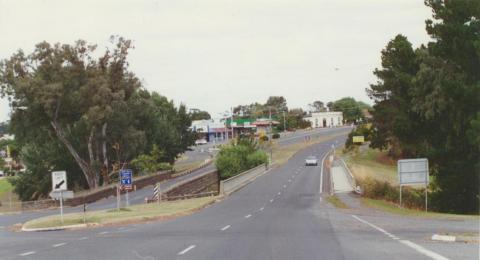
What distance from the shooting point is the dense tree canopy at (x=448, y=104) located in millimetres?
45219

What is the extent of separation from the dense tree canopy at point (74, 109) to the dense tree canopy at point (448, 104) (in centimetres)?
2853

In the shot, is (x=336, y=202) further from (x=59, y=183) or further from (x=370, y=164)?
(x=370, y=164)

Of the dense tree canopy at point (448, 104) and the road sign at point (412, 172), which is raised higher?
the dense tree canopy at point (448, 104)

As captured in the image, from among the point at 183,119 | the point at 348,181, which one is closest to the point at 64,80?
the point at 348,181

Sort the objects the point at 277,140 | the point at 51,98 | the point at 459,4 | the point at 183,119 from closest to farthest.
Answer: the point at 459,4 < the point at 51,98 < the point at 183,119 < the point at 277,140

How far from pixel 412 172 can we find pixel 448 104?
7310 mm

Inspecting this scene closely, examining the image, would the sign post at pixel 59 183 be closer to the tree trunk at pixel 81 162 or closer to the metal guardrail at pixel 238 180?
the metal guardrail at pixel 238 180

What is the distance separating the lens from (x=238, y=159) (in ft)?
311

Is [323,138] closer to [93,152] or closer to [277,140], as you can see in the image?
[277,140]

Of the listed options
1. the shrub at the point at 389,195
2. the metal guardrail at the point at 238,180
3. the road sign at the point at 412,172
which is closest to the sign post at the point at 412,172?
the road sign at the point at 412,172

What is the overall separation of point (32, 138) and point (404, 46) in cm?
3945

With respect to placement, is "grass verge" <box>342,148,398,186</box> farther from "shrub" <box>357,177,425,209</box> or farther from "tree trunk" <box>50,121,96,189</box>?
"tree trunk" <box>50,121,96,189</box>

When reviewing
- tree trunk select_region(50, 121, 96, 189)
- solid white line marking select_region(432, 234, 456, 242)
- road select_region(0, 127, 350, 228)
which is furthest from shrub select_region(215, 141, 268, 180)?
solid white line marking select_region(432, 234, 456, 242)

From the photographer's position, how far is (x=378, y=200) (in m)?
49.3
